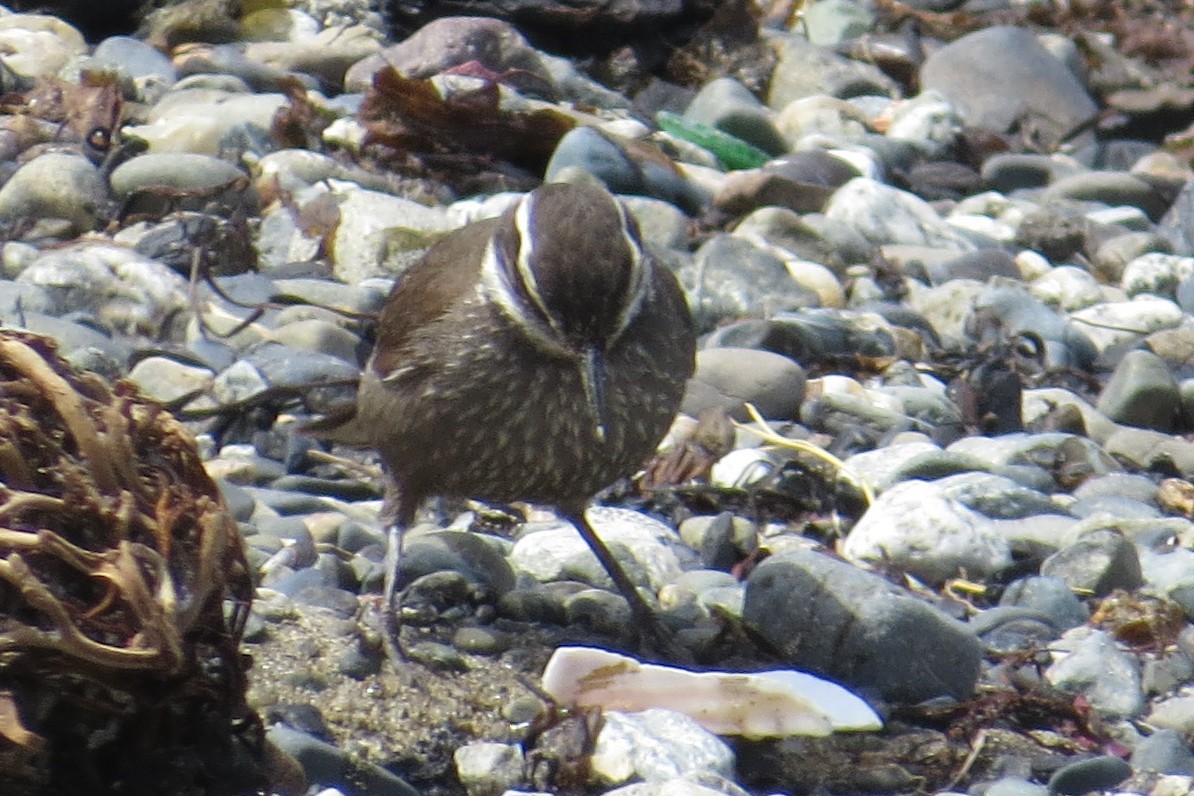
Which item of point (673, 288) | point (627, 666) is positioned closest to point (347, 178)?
point (673, 288)

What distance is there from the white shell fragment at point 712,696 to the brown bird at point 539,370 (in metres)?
0.54

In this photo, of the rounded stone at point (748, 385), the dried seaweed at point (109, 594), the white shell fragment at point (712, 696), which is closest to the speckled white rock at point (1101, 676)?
the white shell fragment at point (712, 696)

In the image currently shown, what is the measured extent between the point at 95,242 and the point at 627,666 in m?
3.39

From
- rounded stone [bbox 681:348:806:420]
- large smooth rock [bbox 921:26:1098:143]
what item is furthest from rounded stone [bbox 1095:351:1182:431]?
large smooth rock [bbox 921:26:1098:143]

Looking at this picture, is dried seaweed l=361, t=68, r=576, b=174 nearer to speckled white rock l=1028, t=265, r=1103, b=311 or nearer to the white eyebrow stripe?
speckled white rock l=1028, t=265, r=1103, b=311

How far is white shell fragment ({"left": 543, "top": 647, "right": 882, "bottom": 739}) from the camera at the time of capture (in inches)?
180

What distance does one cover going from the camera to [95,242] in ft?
23.3

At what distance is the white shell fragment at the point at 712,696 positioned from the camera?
4578mm

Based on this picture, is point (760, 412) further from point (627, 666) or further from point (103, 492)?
point (103, 492)

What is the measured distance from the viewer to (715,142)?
10031 mm

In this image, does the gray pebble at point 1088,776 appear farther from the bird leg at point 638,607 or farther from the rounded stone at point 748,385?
the rounded stone at point 748,385

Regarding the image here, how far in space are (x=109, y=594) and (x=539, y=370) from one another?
2031 mm

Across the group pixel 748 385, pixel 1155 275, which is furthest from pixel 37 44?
pixel 1155 275

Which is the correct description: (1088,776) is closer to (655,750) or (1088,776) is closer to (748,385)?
(655,750)
